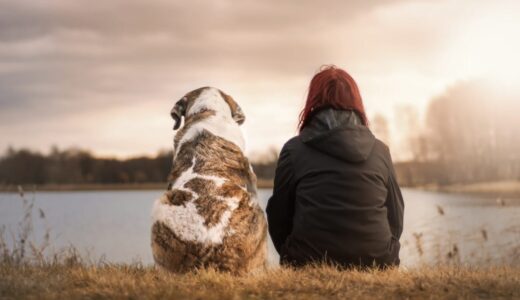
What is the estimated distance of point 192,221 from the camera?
545 centimetres

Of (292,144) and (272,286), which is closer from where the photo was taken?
(272,286)

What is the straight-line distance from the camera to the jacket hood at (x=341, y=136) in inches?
220

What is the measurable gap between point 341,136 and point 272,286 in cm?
154

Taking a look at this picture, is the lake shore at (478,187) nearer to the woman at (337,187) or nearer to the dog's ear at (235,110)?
the dog's ear at (235,110)

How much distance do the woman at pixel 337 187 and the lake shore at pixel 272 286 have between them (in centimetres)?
24

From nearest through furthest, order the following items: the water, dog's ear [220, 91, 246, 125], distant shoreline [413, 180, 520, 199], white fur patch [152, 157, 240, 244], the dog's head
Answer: white fur patch [152, 157, 240, 244], the dog's head, dog's ear [220, 91, 246, 125], the water, distant shoreline [413, 180, 520, 199]

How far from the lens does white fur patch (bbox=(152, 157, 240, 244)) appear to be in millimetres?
5414

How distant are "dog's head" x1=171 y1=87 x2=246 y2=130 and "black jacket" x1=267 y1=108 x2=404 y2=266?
1.41 metres

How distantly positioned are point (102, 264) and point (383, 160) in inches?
161

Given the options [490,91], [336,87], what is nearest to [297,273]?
[336,87]

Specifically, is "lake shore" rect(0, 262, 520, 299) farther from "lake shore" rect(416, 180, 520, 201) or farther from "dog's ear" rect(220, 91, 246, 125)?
"lake shore" rect(416, 180, 520, 201)

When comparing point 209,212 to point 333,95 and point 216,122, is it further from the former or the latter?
point 333,95

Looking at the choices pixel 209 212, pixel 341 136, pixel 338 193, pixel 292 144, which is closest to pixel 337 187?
pixel 338 193

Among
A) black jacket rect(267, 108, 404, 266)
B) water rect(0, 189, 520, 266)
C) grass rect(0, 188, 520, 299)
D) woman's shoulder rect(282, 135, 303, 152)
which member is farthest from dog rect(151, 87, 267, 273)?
water rect(0, 189, 520, 266)
